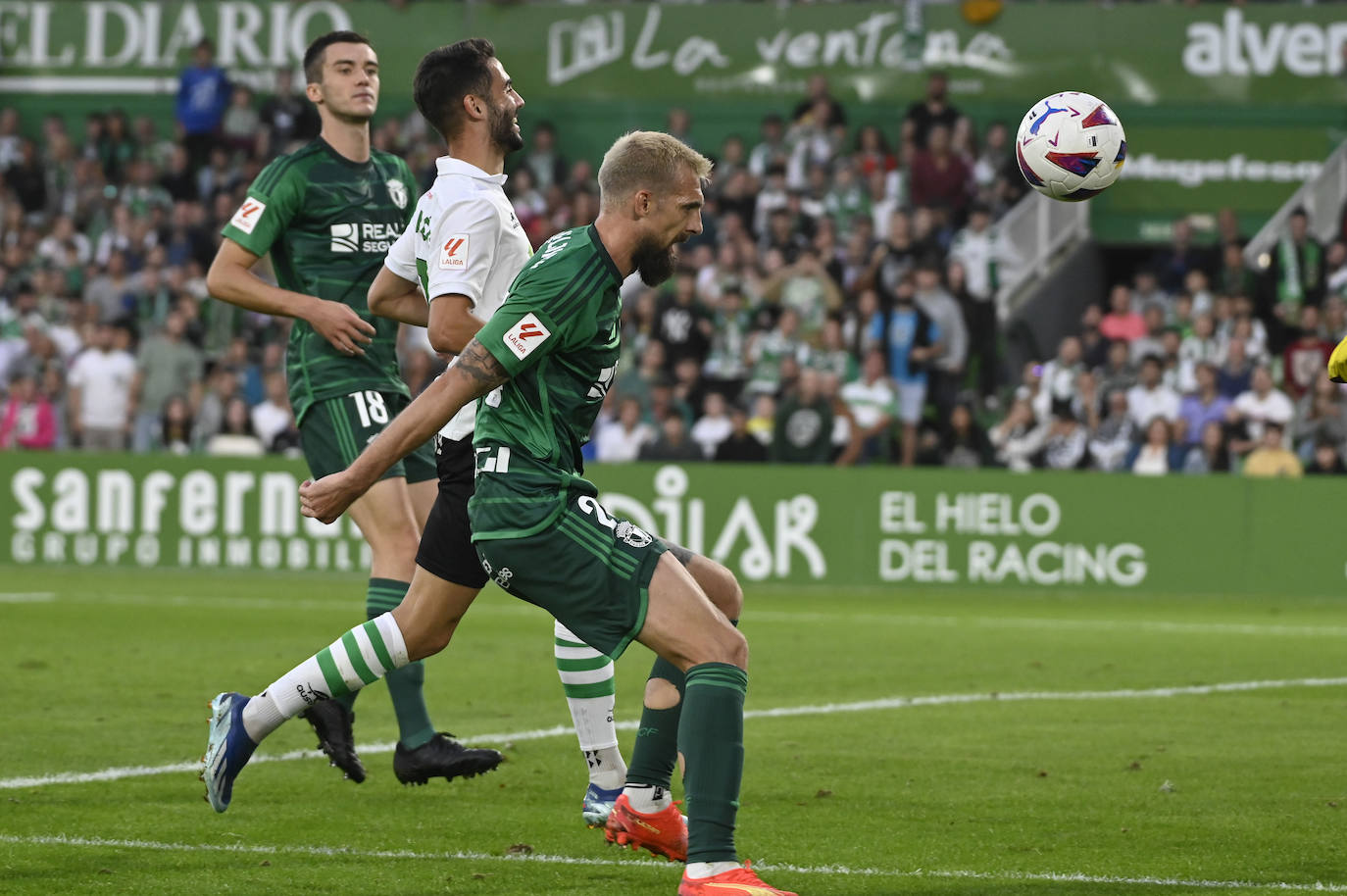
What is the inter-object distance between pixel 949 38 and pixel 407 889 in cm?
1953

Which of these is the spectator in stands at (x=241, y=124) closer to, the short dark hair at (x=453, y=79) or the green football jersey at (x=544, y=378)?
the short dark hair at (x=453, y=79)

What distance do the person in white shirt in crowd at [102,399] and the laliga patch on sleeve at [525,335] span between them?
16.0 metres

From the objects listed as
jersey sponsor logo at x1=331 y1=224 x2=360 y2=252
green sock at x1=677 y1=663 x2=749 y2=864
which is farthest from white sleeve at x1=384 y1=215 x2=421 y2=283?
green sock at x1=677 y1=663 x2=749 y2=864

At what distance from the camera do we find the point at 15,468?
741 inches

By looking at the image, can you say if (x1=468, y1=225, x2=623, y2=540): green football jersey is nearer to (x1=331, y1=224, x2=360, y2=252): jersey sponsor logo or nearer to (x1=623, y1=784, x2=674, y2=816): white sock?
(x1=623, y1=784, x2=674, y2=816): white sock

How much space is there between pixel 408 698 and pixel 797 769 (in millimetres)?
1615

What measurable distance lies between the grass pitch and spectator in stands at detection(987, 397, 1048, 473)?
185 inches

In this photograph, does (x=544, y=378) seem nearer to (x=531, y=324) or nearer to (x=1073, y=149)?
(x=531, y=324)

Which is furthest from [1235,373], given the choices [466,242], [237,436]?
[466,242]

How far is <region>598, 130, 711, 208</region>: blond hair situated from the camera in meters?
5.32

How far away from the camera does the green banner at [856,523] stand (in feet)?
57.4

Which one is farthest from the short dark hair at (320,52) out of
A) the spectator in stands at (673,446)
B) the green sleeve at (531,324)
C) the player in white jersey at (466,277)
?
the spectator in stands at (673,446)

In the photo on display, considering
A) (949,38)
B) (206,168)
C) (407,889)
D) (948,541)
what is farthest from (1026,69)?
(407,889)

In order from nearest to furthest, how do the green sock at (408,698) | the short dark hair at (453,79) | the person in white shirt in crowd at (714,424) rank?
the short dark hair at (453,79)
the green sock at (408,698)
the person in white shirt in crowd at (714,424)
